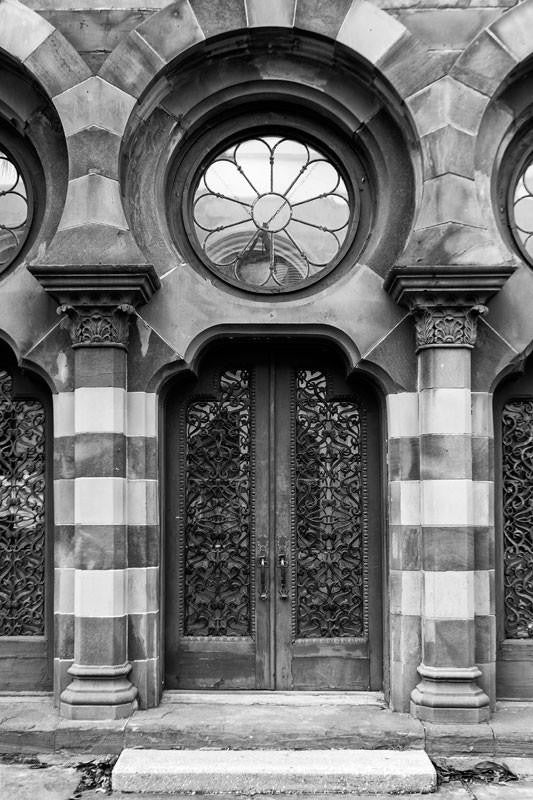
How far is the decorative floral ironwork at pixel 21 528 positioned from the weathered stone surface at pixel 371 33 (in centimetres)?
405

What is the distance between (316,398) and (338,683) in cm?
238

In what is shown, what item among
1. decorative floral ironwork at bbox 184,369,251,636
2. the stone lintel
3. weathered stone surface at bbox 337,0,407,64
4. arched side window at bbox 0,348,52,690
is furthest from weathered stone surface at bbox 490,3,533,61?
arched side window at bbox 0,348,52,690

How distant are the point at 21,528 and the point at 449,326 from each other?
387 centimetres

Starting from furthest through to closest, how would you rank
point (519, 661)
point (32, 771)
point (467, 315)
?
point (519, 661), point (467, 315), point (32, 771)

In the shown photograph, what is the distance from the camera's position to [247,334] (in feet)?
22.7

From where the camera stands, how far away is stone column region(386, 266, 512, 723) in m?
6.39

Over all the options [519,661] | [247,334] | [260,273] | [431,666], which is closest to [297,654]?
[431,666]

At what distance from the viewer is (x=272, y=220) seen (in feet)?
23.5

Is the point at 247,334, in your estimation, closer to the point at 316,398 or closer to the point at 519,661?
the point at 316,398

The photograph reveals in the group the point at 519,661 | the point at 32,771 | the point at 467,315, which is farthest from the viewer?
the point at 519,661

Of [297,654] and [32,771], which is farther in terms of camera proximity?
[297,654]

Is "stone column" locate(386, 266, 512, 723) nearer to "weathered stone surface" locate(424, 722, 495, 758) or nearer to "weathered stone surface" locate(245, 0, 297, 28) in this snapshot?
"weathered stone surface" locate(424, 722, 495, 758)

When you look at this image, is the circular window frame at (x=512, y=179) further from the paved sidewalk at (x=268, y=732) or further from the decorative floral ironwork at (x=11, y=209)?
the decorative floral ironwork at (x=11, y=209)

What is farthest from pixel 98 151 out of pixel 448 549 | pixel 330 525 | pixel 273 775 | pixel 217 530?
pixel 273 775
